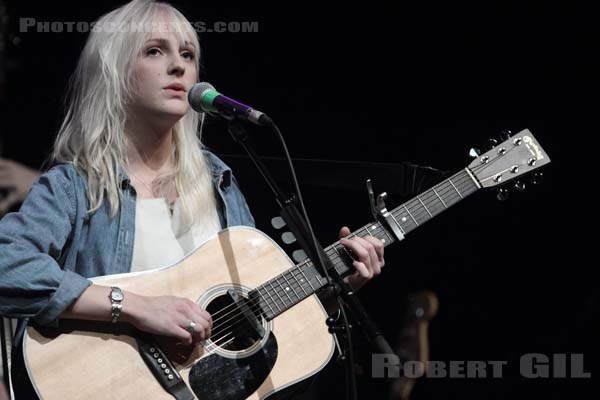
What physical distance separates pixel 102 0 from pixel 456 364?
257 cm

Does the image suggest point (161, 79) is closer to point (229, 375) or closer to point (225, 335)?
point (225, 335)

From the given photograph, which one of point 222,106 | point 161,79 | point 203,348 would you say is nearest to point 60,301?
point 203,348

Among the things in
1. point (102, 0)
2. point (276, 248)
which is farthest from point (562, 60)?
point (102, 0)

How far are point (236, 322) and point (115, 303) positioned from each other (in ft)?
1.34

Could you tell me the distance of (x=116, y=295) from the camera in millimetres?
2199

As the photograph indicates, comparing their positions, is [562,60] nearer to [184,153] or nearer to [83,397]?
[184,153]

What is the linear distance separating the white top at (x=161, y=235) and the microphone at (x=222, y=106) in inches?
20.8

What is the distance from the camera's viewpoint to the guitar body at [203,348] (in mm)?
2123

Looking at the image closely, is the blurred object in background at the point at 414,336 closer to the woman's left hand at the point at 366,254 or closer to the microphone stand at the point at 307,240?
the woman's left hand at the point at 366,254

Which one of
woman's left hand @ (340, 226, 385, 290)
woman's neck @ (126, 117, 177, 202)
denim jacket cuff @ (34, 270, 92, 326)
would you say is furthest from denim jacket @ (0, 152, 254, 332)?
woman's left hand @ (340, 226, 385, 290)

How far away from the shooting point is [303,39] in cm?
382

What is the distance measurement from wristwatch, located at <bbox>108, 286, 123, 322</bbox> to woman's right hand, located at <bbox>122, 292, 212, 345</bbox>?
0.01 metres

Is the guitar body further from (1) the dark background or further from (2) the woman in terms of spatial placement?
(1) the dark background

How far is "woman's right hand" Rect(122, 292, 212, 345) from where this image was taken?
2178 millimetres
